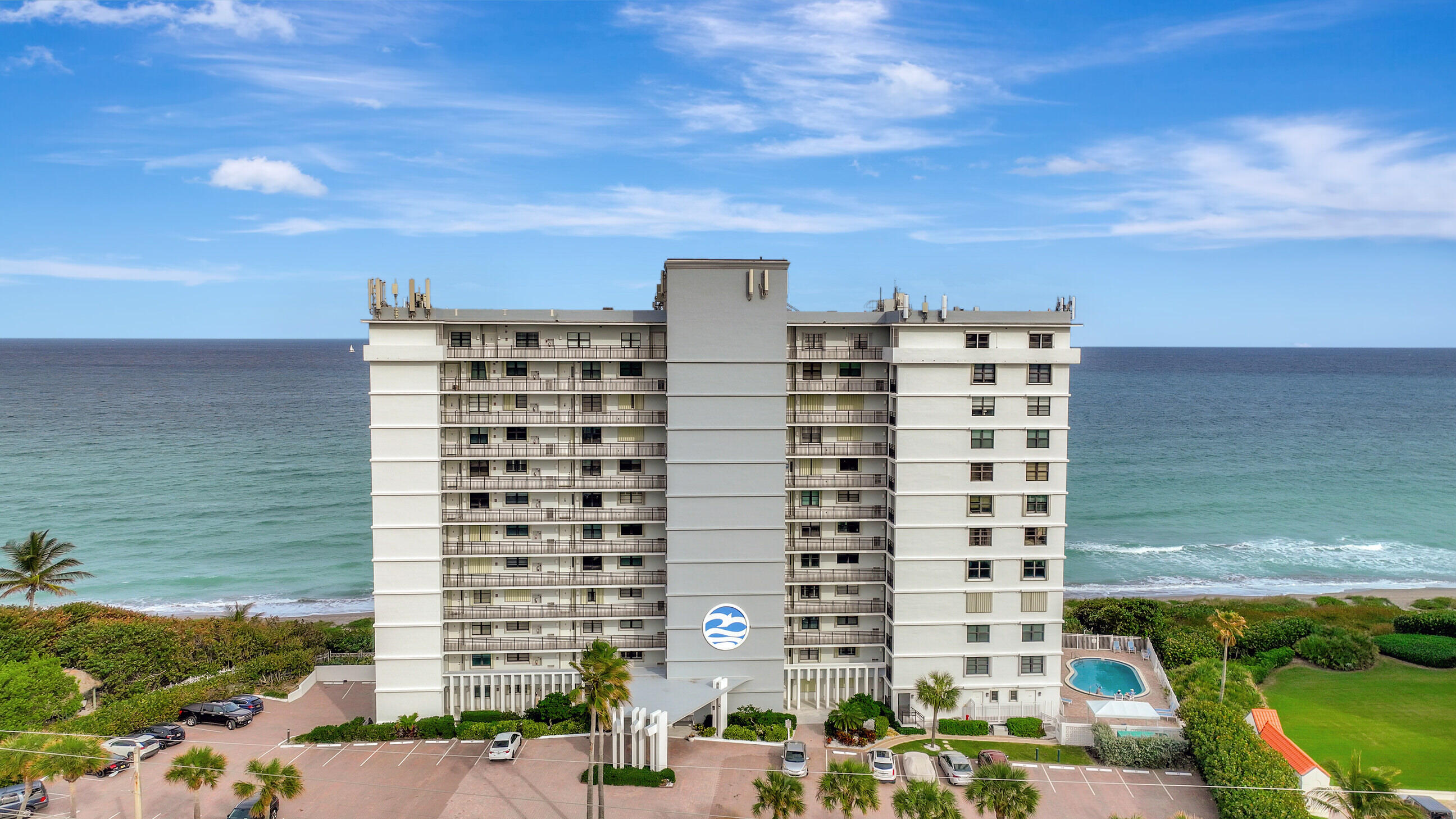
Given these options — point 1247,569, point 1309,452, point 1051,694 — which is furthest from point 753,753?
point 1309,452

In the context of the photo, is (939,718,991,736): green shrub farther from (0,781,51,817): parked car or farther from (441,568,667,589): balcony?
(0,781,51,817): parked car

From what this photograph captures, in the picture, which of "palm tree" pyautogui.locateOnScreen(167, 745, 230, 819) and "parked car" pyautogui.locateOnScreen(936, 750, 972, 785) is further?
"parked car" pyautogui.locateOnScreen(936, 750, 972, 785)

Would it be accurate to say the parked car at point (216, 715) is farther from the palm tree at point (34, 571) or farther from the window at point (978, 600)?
the window at point (978, 600)

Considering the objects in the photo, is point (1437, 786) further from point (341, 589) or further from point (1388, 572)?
point (341, 589)

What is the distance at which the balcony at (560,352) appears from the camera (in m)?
44.2

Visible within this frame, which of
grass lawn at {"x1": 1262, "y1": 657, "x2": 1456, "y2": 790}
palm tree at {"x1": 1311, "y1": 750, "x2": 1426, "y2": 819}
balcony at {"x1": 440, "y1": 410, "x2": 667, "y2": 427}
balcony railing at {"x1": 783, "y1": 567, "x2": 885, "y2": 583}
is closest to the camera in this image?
palm tree at {"x1": 1311, "y1": 750, "x2": 1426, "y2": 819}

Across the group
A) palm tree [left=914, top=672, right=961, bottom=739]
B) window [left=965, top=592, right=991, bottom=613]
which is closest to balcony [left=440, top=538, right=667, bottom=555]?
palm tree [left=914, top=672, right=961, bottom=739]

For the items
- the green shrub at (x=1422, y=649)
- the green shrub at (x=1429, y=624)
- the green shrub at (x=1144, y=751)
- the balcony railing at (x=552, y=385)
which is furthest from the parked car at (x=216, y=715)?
the green shrub at (x=1429, y=624)

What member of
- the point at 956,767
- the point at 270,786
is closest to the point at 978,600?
the point at 956,767

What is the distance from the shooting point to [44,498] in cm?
10456

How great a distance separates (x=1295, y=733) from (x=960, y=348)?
2835 cm

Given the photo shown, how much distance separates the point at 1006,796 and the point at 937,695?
11.2 m

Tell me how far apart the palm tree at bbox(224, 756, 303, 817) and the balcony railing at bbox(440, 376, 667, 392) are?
19282 mm

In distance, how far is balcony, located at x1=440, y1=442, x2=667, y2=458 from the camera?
44.8m
